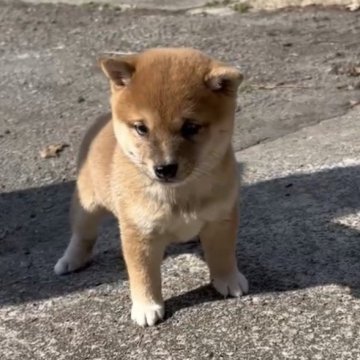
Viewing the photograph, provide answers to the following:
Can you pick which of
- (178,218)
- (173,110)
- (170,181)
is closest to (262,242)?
(178,218)

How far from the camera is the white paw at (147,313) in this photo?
381 cm

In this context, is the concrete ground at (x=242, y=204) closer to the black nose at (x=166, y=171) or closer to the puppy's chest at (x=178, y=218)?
the puppy's chest at (x=178, y=218)

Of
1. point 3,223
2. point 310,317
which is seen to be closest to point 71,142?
point 3,223

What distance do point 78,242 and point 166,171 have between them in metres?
1.21

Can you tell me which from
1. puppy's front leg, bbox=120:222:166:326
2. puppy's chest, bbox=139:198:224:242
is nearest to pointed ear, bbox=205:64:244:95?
puppy's chest, bbox=139:198:224:242

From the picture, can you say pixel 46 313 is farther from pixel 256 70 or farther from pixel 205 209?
pixel 256 70

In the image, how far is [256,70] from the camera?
295 inches

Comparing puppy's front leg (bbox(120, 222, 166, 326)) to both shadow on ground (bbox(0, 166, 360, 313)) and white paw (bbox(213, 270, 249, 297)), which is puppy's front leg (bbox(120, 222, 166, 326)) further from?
white paw (bbox(213, 270, 249, 297))

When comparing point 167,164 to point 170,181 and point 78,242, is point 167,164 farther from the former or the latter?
point 78,242

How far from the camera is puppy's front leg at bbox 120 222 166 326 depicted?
3689 mm

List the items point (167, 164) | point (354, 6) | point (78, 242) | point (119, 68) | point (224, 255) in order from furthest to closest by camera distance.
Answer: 1. point (354, 6)
2. point (78, 242)
3. point (224, 255)
4. point (119, 68)
5. point (167, 164)

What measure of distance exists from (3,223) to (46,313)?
4.70 feet

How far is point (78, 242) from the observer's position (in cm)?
446

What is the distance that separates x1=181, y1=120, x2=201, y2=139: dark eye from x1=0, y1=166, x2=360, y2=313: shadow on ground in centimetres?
87
